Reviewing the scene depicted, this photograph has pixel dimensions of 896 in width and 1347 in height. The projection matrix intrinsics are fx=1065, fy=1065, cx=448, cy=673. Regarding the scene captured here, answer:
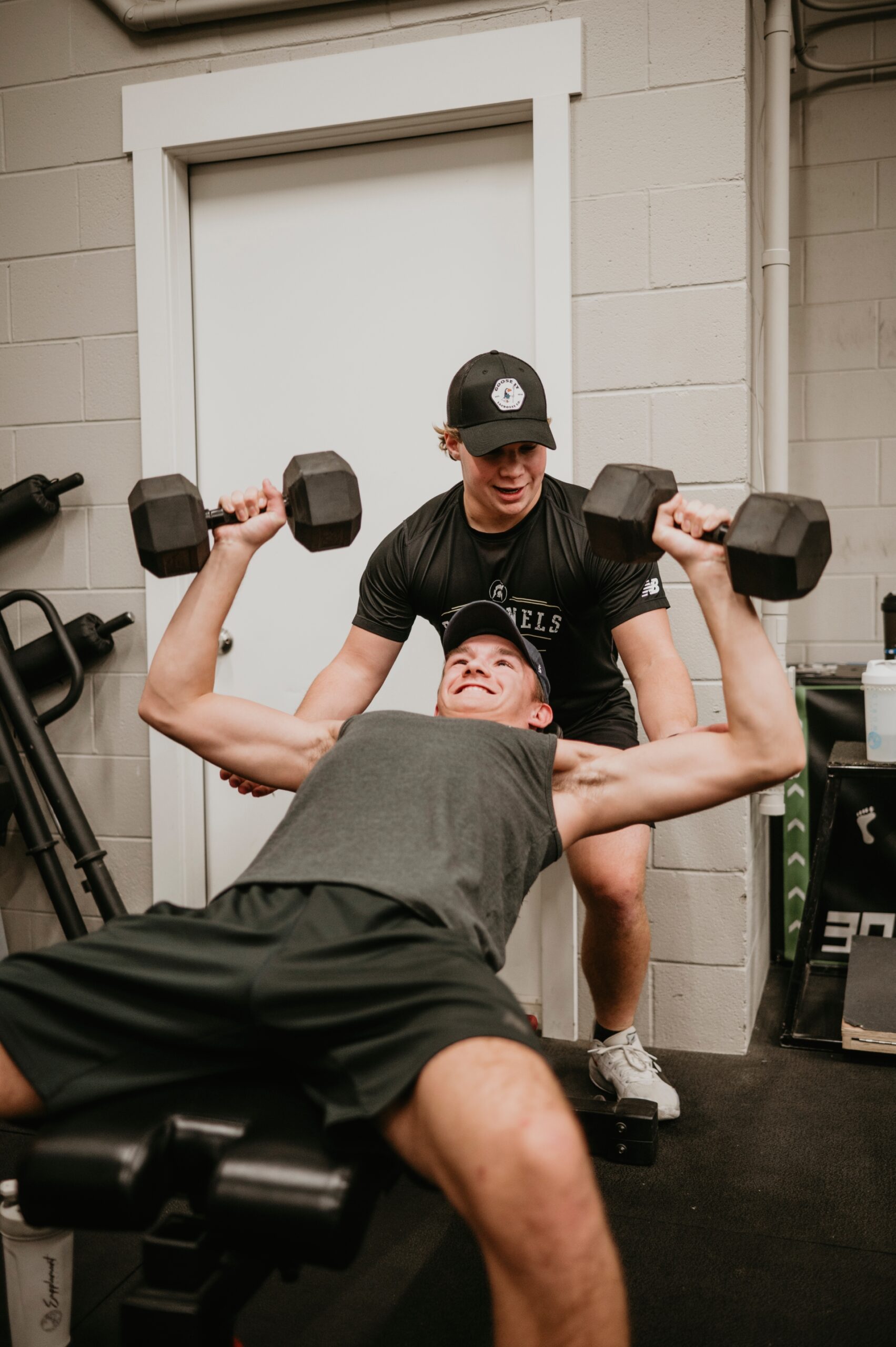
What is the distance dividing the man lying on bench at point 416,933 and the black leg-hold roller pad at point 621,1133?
658mm

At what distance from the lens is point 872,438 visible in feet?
10.3

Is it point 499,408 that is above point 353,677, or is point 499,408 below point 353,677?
above

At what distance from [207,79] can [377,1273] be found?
2592mm

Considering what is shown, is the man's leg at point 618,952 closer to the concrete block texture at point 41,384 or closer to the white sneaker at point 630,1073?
the white sneaker at point 630,1073

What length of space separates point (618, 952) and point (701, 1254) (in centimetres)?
60

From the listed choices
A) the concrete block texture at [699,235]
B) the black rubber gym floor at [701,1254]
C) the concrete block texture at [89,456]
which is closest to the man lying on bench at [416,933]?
the black rubber gym floor at [701,1254]

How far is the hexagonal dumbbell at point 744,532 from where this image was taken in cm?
139

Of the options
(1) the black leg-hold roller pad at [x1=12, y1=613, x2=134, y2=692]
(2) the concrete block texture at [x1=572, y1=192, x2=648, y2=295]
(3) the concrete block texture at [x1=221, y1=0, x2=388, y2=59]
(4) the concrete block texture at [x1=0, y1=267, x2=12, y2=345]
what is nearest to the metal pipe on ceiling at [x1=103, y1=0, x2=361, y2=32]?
(3) the concrete block texture at [x1=221, y1=0, x2=388, y2=59]

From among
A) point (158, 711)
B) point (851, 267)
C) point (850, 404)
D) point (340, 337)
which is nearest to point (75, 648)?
point (340, 337)

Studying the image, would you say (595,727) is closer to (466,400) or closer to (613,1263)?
(466,400)

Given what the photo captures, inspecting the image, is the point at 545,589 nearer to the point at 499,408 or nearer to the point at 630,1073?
the point at 499,408

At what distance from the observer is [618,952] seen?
217cm

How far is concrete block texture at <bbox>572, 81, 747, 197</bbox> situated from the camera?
90.5 inches

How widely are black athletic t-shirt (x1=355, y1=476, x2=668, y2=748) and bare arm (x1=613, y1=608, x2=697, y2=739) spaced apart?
31 millimetres
